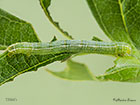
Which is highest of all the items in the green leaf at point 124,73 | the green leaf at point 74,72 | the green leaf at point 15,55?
the green leaf at point 15,55

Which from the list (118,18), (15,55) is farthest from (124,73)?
(15,55)

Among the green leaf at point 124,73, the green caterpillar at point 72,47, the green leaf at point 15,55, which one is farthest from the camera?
the green caterpillar at point 72,47

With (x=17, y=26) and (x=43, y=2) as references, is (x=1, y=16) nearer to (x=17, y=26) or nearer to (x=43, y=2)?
(x=17, y=26)

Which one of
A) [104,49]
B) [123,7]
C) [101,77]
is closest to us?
[101,77]

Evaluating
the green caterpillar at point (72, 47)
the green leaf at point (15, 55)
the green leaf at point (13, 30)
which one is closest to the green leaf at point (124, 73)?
the green caterpillar at point (72, 47)

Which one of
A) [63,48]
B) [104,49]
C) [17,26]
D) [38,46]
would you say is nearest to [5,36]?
[17,26]

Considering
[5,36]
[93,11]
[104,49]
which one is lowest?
[104,49]

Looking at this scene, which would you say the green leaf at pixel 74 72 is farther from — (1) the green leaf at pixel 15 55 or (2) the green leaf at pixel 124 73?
(2) the green leaf at pixel 124 73
